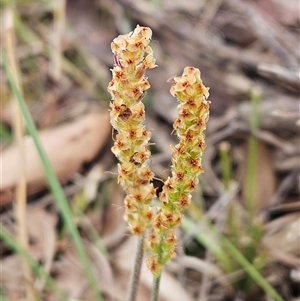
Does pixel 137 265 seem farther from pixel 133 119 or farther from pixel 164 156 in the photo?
pixel 164 156

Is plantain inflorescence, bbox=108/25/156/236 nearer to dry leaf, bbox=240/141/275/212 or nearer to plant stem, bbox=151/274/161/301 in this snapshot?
plant stem, bbox=151/274/161/301

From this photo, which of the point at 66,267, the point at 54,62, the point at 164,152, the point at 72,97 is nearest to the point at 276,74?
the point at 164,152

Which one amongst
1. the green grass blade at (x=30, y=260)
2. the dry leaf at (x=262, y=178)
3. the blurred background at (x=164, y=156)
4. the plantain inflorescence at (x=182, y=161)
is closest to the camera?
the plantain inflorescence at (x=182, y=161)

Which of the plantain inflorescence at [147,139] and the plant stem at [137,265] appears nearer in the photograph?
the plantain inflorescence at [147,139]

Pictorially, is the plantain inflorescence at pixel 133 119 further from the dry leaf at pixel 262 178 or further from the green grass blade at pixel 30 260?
the dry leaf at pixel 262 178

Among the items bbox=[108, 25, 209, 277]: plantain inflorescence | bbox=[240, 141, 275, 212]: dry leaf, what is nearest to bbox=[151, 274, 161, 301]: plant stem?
bbox=[108, 25, 209, 277]: plantain inflorescence

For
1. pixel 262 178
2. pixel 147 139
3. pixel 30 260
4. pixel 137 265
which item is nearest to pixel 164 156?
pixel 262 178

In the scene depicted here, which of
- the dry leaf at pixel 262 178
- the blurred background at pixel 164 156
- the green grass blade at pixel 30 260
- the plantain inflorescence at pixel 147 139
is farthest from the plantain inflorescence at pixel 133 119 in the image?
the dry leaf at pixel 262 178

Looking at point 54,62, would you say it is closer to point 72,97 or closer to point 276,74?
point 72,97

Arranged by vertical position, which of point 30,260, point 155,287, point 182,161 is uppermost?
point 182,161

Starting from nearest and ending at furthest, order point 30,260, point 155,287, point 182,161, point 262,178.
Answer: point 182,161
point 155,287
point 30,260
point 262,178
